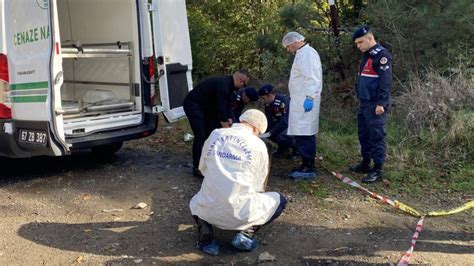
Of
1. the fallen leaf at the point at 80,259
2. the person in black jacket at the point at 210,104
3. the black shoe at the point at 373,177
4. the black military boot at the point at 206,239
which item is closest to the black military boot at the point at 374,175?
the black shoe at the point at 373,177

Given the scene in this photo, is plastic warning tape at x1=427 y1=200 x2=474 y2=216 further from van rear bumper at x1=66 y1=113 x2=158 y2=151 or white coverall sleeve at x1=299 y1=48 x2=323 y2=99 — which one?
van rear bumper at x1=66 y1=113 x2=158 y2=151

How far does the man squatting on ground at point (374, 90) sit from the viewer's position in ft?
17.4

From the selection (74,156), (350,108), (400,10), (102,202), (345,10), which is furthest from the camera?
(345,10)

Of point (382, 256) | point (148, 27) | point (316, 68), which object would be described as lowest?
point (382, 256)

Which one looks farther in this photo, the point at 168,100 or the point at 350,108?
the point at 350,108

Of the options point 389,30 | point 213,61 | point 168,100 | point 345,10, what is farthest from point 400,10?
point 213,61

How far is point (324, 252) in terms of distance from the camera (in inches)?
155

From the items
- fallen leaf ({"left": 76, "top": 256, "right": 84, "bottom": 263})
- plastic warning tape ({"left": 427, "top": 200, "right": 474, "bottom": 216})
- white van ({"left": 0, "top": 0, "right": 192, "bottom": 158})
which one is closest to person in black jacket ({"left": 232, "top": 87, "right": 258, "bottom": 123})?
white van ({"left": 0, "top": 0, "right": 192, "bottom": 158})

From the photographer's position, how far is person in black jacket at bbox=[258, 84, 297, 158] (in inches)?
244

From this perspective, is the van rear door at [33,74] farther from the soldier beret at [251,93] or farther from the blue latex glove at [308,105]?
the blue latex glove at [308,105]

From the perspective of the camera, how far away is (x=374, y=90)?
5383mm

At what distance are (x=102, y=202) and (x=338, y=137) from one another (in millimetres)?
3454

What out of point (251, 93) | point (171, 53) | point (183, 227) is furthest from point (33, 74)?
point (251, 93)

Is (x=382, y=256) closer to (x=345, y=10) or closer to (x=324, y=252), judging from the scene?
(x=324, y=252)
